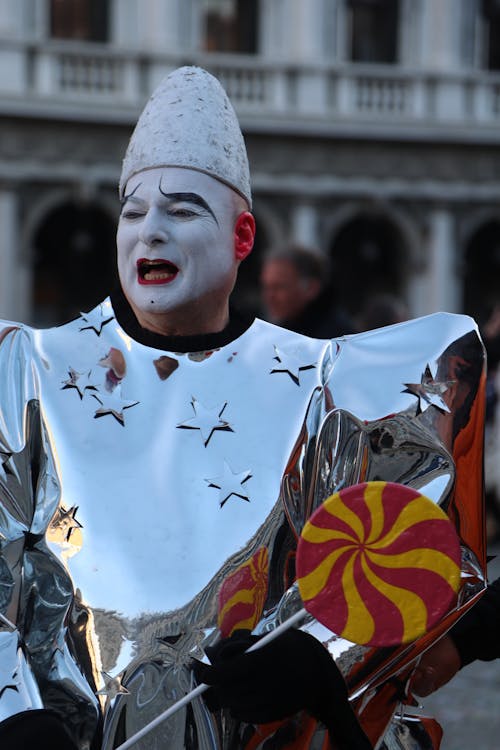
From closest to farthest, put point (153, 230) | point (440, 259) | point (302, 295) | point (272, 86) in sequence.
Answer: point (153, 230) < point (302, 295) < point (272, 86) < point (440, 259)

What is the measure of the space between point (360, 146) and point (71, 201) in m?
3.10

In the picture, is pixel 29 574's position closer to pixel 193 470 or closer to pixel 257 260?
pixel 193 470

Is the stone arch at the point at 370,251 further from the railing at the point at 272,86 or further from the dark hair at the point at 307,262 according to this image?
the dark hair at the point at 307,262

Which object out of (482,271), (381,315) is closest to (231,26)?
(482,271)

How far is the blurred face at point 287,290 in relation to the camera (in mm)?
4750

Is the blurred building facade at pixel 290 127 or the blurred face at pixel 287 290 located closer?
the blurred face at pixel 287 290

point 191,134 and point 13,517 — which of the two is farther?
point 191,134

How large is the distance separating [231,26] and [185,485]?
13.3 metres

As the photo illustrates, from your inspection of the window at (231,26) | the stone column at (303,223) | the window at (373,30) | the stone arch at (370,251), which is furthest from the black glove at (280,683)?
the window at (373,30)

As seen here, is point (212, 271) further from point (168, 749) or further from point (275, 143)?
point (275, 143)

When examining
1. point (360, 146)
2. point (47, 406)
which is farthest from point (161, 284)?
point (360, 146)

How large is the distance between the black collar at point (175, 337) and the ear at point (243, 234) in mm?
132

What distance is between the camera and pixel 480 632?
2357mm

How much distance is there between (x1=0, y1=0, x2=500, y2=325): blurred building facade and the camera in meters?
13.9
